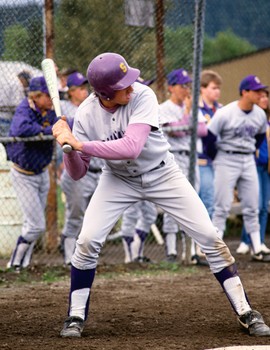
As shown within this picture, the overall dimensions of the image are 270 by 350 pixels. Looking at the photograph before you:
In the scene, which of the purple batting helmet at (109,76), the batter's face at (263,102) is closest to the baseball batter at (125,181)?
the purple batting helmet at (109,76)

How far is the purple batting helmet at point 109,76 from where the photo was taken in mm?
5566

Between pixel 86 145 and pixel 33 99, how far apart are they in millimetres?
3450

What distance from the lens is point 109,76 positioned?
18.2ft

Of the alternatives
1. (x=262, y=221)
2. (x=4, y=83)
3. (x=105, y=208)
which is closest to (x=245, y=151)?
(x=262, y=221)

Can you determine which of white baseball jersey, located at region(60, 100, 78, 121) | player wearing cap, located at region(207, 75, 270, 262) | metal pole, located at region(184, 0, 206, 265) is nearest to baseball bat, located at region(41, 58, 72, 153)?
white baseball jersey, located at region(60, 100, 78, 121)

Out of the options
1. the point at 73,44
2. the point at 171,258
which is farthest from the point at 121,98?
the point at 171,258

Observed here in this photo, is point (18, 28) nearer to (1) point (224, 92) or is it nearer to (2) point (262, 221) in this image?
(2) point (262, 221)

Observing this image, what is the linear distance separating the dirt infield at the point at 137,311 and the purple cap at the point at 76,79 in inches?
76.9

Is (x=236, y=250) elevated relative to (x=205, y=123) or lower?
lower

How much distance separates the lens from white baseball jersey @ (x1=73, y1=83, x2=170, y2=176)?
5.73 metres

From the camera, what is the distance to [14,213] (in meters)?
9.98

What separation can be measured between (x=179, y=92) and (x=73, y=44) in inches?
51.9

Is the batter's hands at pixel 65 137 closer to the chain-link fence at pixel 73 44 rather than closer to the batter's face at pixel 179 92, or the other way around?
the chain-link fence at pixel 73 44

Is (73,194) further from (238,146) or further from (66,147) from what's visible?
(66,147)
